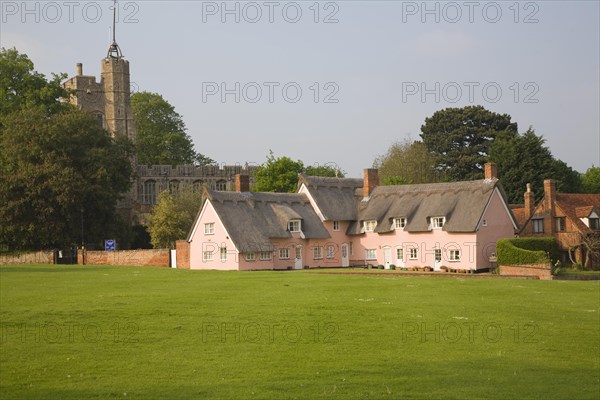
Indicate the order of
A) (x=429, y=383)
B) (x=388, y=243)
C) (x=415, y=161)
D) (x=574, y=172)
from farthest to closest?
(x=415, y=161)
(x=574, y=172)
(x=388, y=243)
(x=429, y=383)

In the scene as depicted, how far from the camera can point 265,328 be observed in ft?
68.5

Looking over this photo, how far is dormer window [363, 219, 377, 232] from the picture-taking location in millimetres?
63556

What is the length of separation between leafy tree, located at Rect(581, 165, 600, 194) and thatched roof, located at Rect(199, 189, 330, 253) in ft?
123

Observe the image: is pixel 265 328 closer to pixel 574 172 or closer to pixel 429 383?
pixel 429 383

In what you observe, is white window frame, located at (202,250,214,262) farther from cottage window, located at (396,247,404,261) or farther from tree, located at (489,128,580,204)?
tree, located at (489,128,580,204)

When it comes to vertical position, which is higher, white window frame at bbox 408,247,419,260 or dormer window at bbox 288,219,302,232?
dormer window at bbox 288,219,302,232

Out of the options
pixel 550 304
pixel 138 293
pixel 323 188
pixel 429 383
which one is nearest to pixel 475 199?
pixel 323 188

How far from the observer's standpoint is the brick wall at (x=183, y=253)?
192 feet

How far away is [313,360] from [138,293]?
525 inches

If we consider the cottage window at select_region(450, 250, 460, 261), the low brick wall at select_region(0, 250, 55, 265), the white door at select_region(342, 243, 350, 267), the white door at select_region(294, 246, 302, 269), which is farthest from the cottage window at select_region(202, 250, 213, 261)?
the cottage window at select_region(450, 250, 460, 261)

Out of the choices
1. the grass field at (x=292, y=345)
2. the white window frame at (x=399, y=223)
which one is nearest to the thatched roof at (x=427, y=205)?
the white window frame at (x=399, y=223)

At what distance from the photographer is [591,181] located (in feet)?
292

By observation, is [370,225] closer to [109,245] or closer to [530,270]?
[530,270]

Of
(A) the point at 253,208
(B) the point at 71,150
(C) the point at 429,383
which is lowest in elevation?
(C) the point at 429,383
